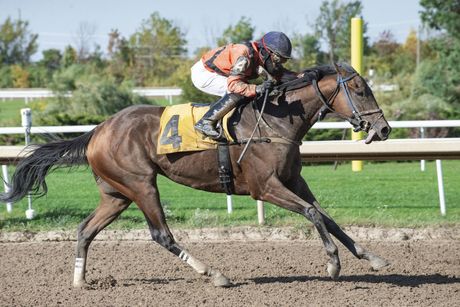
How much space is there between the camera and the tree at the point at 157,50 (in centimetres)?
4075

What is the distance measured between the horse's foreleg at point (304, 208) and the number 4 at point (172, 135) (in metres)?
0.83

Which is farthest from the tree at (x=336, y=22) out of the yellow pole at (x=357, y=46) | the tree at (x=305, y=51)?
the yellow pole at (x=357, y=46)

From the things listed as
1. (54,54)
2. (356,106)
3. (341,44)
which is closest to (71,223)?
(356,106)

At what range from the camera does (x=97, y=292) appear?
229 inches

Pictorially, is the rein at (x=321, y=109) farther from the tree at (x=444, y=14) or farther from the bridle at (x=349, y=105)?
the tree at (x=444, y=14)

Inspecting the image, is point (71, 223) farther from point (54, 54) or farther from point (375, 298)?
point (54, 54)

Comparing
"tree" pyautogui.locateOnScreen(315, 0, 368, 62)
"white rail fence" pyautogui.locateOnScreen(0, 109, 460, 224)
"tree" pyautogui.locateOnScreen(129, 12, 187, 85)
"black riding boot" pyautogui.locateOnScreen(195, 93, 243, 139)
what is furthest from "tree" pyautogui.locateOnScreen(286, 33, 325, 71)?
"black riding boot" pyautogui.locateOnScreen(195, 93, 243, 139)

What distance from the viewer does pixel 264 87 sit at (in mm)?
5719

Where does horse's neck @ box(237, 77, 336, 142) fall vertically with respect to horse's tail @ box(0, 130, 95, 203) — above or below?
above

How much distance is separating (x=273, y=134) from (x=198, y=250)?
2.09 metres

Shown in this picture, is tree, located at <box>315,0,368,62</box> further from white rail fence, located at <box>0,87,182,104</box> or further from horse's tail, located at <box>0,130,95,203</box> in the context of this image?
horse's tail, located at <box>0,130,95,203</box>

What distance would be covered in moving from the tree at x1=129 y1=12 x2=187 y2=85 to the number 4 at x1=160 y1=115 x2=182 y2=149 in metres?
33.6

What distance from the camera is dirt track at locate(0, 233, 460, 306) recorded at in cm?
541

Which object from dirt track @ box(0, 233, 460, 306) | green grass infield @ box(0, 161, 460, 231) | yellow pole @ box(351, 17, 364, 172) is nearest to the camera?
dirt track @ box(0, 233, 460, 306)
